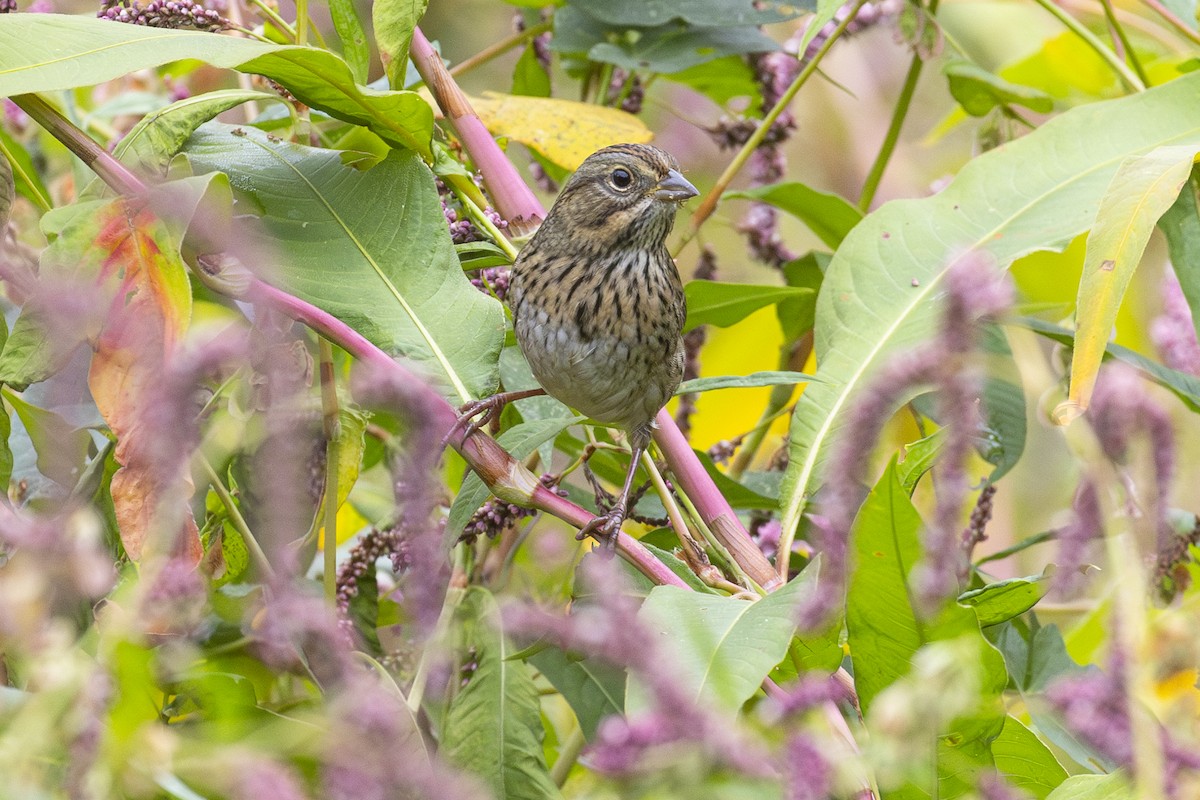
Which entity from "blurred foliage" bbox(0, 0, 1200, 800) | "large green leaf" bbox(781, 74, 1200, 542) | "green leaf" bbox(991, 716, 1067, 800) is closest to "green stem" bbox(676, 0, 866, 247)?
"blurred foliage" bbox(0, 0, 1200, 800)

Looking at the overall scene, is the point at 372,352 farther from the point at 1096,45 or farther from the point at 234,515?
the point at 1096,45

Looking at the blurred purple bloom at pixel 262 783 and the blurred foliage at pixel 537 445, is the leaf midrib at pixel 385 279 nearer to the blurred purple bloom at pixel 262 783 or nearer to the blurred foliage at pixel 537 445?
the blurred foliage at pixel 537 445

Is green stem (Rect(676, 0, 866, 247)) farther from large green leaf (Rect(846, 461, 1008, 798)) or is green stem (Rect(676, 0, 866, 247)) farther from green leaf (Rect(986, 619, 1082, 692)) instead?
large green leaf (Rect(846, 461, 1008, 798))

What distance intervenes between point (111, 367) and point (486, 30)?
413cm

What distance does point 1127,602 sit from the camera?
28.5 inches

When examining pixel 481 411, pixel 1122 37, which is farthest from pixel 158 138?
pixel 1122 37

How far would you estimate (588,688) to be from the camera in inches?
68.6

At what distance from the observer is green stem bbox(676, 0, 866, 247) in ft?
6.59

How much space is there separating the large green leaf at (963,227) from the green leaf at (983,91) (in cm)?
31

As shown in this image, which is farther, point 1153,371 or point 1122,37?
point 1122,37

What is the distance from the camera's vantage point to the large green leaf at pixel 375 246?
1633 mm

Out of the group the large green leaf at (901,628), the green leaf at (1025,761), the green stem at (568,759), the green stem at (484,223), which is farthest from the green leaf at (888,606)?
the green stem at (484,223)

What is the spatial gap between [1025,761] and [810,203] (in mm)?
1104

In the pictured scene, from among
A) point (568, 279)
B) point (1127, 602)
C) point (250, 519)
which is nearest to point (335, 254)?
point (250, 519)
